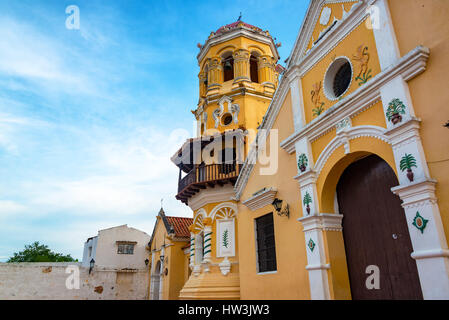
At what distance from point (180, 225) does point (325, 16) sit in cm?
1531

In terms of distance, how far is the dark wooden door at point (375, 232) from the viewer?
5.46 metres

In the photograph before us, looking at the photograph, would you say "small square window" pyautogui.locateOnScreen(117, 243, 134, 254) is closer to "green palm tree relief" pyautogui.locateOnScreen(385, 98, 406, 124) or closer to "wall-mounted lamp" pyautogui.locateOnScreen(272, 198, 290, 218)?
"wall-mounted lamp" pyautogui.locateOnScreen(272, 198, 290, 218)

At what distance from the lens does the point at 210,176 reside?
12977 millimetres

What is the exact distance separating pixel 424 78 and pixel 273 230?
5.06 metres

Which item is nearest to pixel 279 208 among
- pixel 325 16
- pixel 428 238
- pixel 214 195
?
pixel 428 238

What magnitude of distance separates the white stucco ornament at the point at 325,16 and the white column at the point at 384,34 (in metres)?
1.31

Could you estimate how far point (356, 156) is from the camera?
6.37 m

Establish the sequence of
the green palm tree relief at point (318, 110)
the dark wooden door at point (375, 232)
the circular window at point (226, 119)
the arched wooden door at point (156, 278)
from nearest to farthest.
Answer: the dark wooden door at point (375, 232)
the green palm tree relief at point (318, 110)
the circular window at point (226, 119)
the arched wooden door at point (156, 278)

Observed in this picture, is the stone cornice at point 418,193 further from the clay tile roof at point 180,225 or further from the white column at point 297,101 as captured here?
the clay tile roof at point 180,225

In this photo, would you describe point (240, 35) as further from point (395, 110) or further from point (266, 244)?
point (395, 110)

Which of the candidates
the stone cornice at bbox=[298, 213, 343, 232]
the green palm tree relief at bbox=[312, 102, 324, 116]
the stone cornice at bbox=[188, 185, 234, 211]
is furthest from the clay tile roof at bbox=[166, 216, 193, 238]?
the green palm tree relief at bbox=[312, 102, 324, 116]

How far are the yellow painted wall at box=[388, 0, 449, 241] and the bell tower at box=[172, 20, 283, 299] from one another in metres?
6.64

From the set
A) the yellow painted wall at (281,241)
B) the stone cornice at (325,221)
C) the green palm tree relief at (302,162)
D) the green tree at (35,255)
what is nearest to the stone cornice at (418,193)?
the stone cornice at (325,221)
